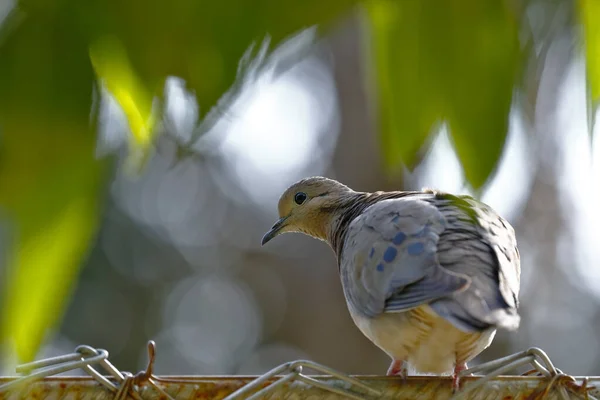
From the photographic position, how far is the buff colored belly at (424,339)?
2246mm

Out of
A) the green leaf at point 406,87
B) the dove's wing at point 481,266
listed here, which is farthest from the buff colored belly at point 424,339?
the green leaf at point 406,87

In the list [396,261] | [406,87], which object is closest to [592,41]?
[406,87]

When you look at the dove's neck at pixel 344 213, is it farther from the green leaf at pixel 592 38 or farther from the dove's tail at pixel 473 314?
the green leaf at pixel 592 38

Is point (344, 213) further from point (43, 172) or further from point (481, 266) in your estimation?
point (43, 172)

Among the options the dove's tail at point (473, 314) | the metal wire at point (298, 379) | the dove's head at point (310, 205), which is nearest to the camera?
the metal wire at point (298, 379)

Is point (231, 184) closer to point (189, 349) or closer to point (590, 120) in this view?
point (189, 349)

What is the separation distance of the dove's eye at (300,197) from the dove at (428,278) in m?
0.93

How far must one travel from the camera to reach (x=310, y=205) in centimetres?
359

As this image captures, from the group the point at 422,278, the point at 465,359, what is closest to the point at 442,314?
the point at 422,278

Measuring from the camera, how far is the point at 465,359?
7.59 ft

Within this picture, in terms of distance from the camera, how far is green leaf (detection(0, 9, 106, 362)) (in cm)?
44

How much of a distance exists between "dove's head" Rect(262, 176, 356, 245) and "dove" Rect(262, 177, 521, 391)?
2.60 ft

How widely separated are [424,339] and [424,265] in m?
0.26

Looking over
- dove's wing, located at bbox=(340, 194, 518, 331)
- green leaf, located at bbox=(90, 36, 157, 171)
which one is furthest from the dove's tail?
green leaf, located at bbox=(90, 36, 157, 171)
